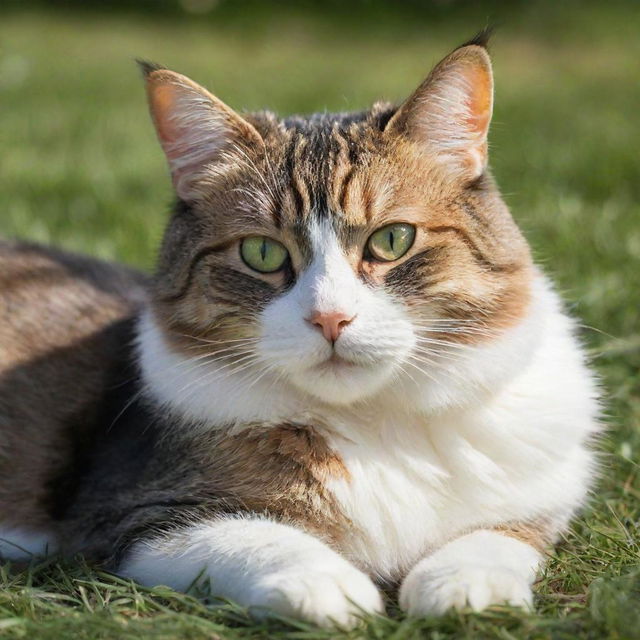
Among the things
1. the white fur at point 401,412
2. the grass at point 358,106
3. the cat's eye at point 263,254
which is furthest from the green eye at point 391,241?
the grass at point 358,106

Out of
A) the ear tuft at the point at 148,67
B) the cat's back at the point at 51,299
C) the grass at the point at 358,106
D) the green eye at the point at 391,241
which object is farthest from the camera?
the cat's back at the point at 51,299

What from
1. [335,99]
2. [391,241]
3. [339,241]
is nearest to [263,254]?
[339,241]

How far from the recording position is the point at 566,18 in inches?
524

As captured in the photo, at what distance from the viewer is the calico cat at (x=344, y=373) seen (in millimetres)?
2299

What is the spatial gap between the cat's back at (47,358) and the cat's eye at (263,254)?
0.68m

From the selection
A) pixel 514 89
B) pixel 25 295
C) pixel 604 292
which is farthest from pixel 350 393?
pixel 514 89

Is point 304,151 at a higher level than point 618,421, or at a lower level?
higher

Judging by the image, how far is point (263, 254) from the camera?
2.45 metres

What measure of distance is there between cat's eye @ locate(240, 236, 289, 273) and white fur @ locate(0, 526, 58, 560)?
3.40 ft

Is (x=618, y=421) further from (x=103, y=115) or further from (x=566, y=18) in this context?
(x=566, y=18)

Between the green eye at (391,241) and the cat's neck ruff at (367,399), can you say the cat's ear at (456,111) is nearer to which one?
the green eye at (391,241)

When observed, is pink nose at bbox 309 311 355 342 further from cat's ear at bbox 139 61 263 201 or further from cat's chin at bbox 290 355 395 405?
cat's ear at bbox 139 61 263 201

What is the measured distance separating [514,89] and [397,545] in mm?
7782

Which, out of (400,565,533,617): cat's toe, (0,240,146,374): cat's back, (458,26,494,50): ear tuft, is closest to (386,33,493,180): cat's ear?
(458,26,494,50): ear tuft
